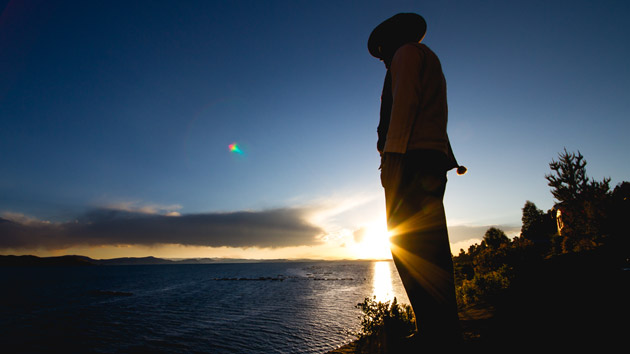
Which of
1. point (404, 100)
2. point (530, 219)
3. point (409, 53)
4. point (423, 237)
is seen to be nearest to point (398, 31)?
point (409, 53)

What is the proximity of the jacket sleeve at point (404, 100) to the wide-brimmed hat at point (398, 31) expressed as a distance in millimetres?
376

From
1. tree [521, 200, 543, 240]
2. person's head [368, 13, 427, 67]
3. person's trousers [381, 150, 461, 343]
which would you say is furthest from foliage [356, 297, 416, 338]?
tree [521, 200, 543, 240]

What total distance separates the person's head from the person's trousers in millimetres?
1064

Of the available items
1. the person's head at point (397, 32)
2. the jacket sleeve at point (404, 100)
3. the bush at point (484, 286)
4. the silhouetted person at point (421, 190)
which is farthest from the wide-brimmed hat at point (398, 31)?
the bush at point (484, 286)

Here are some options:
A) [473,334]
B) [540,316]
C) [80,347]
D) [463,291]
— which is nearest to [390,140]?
[540,316]

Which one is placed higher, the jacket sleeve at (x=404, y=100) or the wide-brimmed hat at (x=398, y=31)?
the wide-brimmed hat at (x=398, y=31)

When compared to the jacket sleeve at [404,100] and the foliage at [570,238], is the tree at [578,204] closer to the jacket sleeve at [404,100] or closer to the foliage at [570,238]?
the foliage at [570,238]

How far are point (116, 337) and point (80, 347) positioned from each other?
8.11 feet

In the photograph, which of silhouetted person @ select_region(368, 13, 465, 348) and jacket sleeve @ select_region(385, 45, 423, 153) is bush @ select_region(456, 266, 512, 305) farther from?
jacket sleeve @ select_region(385, 45, 423, 153)

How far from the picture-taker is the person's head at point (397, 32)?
2.15 meters

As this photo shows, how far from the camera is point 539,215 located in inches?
2574

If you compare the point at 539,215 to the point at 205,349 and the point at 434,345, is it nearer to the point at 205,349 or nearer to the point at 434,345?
the point at 205,349

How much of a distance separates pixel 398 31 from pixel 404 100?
85 centimetres

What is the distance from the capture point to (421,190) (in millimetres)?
1693
